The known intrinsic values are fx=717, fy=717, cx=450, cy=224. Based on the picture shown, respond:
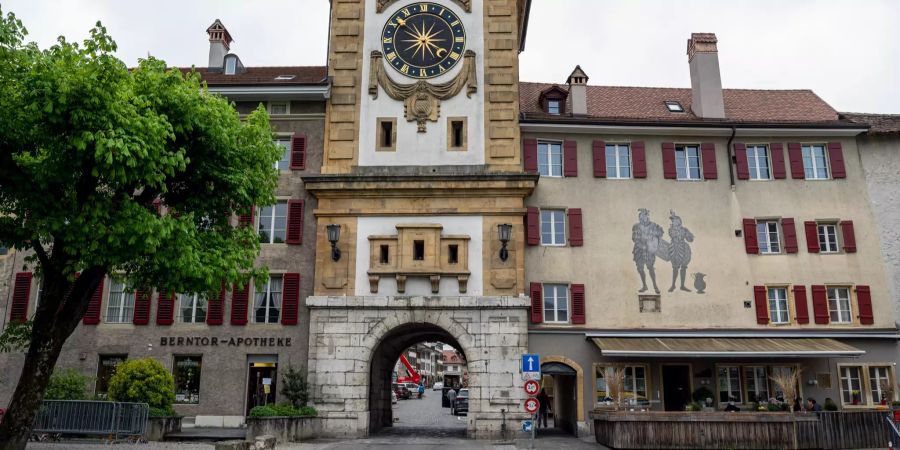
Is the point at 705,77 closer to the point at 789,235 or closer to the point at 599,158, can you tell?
the point at 599,158

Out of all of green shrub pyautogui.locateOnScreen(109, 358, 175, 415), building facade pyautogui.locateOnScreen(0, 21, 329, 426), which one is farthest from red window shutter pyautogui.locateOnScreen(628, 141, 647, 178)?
green shrub pyautogui.locateOnScreen(109, 358, 175, 415)

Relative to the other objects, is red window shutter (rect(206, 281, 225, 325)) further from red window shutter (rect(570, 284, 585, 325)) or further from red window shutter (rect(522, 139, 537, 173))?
red window shutter (rect(570, 284, 585, 325))

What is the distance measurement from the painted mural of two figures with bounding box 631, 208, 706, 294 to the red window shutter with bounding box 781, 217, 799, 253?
3425 mm

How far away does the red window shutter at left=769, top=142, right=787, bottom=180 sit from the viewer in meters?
27.6

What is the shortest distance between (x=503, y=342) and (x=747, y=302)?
9269mm

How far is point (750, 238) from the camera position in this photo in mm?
26844

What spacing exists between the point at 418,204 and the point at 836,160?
53.4ft

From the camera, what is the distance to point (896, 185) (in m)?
27.7

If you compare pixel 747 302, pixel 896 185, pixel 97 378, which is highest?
pixel 896 185

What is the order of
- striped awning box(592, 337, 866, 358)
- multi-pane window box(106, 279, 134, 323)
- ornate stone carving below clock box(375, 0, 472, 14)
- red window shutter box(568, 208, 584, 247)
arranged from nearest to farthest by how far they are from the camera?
1. striped awning box(592, 337, 866, 358)
2. multi-pane window box(106, 279, 134, 323)
3. red window shutter box(568, 208, 584, 247)
4. ornate stone carving below clock box(375, 0, 472, 14)

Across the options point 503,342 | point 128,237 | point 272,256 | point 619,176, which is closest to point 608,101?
point 619,176

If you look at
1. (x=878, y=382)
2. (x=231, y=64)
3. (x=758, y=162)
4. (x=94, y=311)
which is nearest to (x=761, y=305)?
(x=878, y=382)

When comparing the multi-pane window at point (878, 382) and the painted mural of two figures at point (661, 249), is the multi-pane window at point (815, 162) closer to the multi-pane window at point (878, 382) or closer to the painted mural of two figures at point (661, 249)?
the painted mural of two figures at point (661, 249)

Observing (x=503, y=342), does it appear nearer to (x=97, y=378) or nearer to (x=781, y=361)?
(x=781, y=361)
